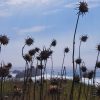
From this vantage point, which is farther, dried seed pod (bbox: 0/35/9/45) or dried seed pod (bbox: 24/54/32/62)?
dried seed pod (bbox: 24/54/32/62)

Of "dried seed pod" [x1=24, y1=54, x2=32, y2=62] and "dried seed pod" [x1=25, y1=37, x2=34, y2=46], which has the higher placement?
"dried seed pod" [x1=25, y1=37, x2=34, y2=46]

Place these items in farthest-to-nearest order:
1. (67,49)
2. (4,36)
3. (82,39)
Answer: (67,49) → (82,39) → (4,36)

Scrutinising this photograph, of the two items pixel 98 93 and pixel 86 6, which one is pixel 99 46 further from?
pixel 98 93

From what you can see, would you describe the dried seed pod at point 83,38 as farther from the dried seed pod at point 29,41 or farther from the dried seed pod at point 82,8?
the dried seed pod at point 82,8

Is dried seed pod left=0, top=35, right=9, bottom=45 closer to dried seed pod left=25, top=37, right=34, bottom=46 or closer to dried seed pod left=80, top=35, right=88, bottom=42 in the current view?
dried seed pod left=25, top=37, right=34, bottom=46

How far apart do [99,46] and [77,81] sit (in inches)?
79.0

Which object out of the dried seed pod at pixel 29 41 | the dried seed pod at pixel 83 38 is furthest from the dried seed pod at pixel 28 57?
the dried seed pod at pixel 83 38

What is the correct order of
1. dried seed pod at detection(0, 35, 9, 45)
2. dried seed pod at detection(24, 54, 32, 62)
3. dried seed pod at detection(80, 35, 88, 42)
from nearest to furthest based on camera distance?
dried seed pod at detection(0, 35, 9, 45), dried seed pod at detection(24, 54, 32, 62), dried seed pod at detection(80, 35, 88, 42)

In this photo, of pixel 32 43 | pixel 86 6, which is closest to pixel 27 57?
pixel 32 43

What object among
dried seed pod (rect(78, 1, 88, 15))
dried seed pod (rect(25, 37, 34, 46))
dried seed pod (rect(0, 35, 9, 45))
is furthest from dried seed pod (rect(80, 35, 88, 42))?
dried seed pod (rect(78, 1, 88, 15))

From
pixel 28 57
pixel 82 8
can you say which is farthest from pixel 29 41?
pixel 82 8

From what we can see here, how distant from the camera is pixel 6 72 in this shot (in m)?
10.6

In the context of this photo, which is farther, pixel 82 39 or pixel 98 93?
pixel 82 39

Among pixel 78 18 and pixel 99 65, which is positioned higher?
pixel 78 18
